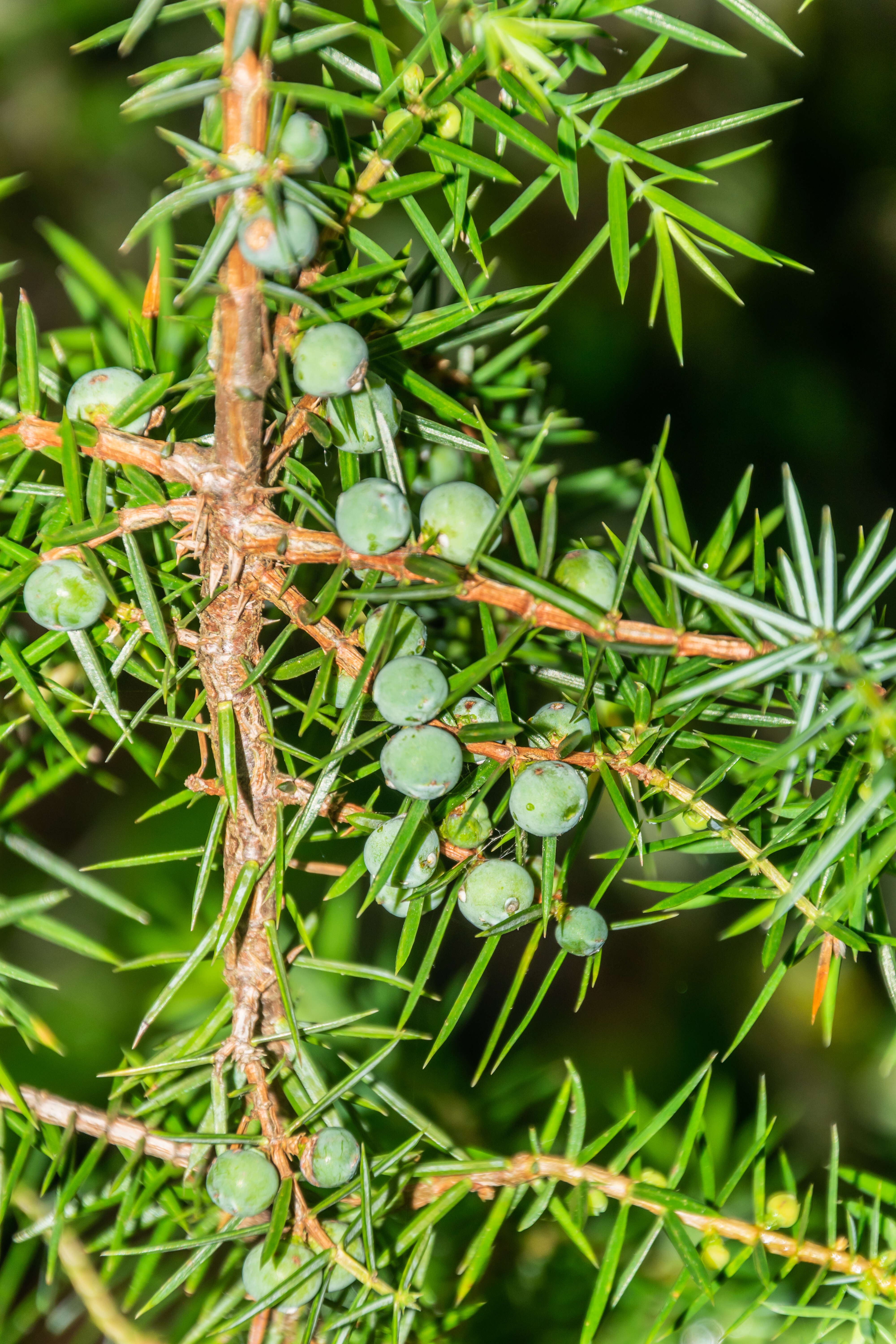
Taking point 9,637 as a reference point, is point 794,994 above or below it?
below

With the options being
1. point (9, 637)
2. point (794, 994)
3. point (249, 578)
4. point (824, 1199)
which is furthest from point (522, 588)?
point (794, 994)

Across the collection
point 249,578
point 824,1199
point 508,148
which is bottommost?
point 824,1199

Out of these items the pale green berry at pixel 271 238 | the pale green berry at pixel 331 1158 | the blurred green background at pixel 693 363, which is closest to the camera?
the pale green berry at pixel 271 238

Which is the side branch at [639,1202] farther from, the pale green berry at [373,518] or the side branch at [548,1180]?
the pale green berry at [373,518]

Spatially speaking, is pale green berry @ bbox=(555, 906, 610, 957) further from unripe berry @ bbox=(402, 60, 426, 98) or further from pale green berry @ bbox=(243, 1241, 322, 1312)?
unripe berry @ bbox=(402, 60, 426, 98)

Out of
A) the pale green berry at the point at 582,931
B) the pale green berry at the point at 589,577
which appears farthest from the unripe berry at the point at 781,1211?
the pale green berry at the point at 589,577

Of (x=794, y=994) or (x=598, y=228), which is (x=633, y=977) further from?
(x=598, y=228)

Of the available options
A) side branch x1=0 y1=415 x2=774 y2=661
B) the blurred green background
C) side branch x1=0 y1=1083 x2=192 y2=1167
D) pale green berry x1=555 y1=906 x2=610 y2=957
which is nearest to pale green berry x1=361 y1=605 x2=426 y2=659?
side branch x1=0 y1=415 x2=774 y2=661
